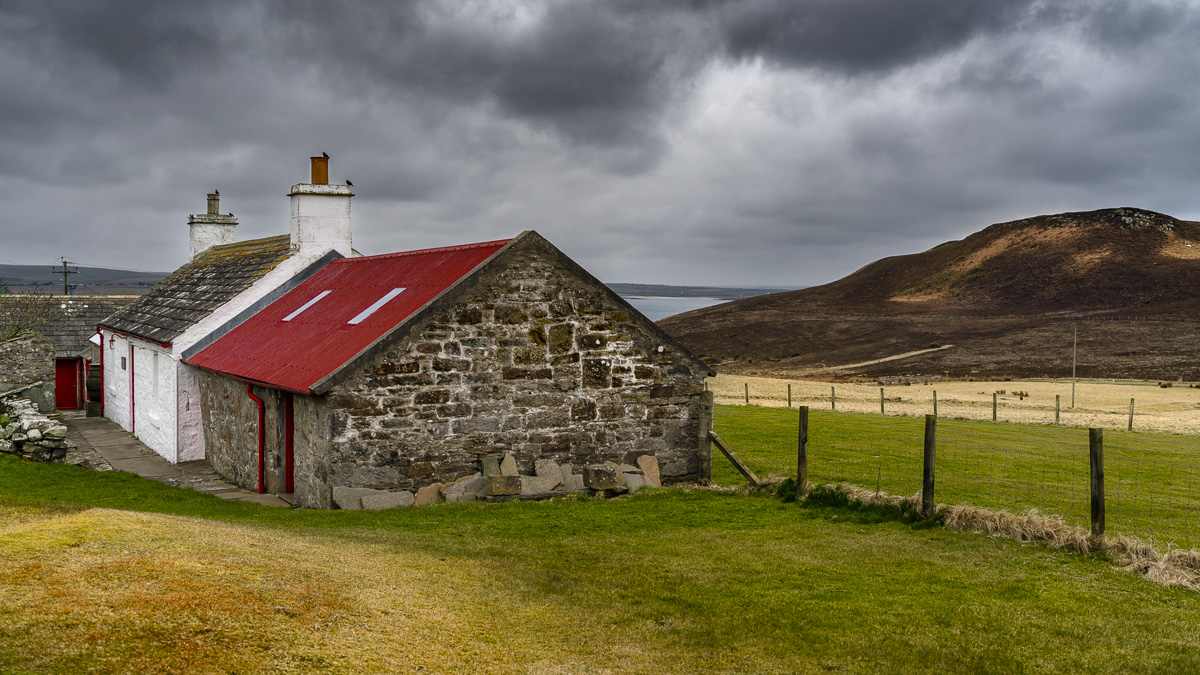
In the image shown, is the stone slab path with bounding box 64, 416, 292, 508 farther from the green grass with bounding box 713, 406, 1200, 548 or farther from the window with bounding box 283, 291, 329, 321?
the green grass with bounding box 713, 406, 1200, 548

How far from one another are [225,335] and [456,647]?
53.0 ft

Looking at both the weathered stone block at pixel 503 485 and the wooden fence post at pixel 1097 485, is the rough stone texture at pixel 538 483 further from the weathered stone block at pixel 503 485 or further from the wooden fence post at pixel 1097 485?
the wooden fence post at pixel 1097 485

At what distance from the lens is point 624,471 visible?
15.8 metres

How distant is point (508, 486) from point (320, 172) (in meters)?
11.7

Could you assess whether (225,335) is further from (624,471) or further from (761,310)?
(761,310)

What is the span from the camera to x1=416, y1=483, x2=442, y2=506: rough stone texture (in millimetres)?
14164

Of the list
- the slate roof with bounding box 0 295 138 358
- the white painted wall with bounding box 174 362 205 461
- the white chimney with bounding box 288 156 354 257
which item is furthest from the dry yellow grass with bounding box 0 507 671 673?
the slate roof with bounding box 0 295 138 358

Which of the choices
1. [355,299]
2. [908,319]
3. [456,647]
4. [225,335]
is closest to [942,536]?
[456,647]

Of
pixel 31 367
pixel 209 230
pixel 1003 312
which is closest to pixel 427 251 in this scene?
pixel 209 230

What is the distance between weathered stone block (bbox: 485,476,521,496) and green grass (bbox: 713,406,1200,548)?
434 centimetres

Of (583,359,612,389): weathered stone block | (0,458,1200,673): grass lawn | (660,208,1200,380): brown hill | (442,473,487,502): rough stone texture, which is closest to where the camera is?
(0,458,1200,673): grass lawn

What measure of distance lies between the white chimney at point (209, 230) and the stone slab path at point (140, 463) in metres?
7.23

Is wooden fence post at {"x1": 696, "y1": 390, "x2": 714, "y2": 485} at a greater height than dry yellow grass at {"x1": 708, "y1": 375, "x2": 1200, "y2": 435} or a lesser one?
greater

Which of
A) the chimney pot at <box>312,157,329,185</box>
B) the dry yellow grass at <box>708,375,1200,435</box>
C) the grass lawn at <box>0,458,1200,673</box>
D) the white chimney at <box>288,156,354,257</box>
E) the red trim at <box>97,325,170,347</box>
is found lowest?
the dry yellow grass at <box>708,375,1200,435</box>
